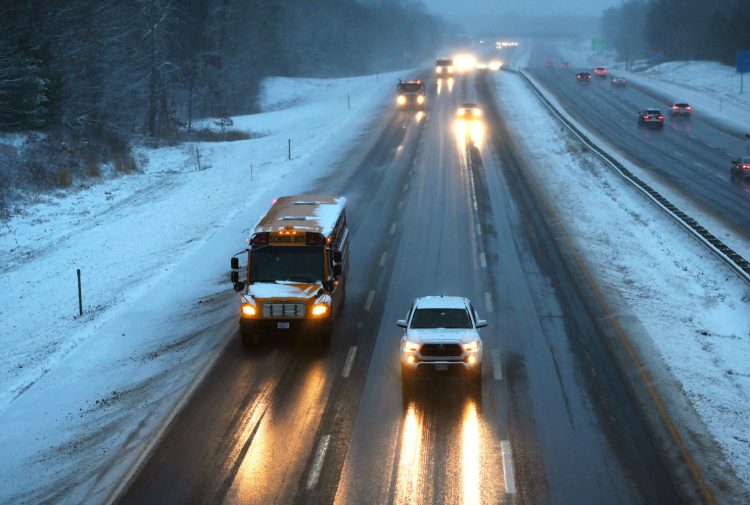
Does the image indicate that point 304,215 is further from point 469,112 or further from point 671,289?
point 469,112

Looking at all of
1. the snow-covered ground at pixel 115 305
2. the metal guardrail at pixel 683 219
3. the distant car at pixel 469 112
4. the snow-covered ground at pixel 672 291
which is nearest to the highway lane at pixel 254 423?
the snow-covered ground at pixel 115 305

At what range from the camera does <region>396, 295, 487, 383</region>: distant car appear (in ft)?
58.2

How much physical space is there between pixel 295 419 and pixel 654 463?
252 inches

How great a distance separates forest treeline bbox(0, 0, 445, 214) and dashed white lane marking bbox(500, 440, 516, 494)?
96.5ft

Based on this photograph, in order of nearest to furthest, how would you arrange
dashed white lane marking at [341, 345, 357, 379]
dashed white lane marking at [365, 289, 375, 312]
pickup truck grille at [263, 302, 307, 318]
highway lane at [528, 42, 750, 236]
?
dashed white lane marking at [341, 345, 357, 379] < pickup truck grille at [263, 302, 307, 318] < dashed white lane marking at [365, 289, 375, 312] < highway lane at [528, 42, 750, 236]

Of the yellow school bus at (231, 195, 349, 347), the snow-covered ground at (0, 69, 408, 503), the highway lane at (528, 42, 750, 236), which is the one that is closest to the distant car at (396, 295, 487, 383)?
the yellow school bus at (231, 195, 349, 347)

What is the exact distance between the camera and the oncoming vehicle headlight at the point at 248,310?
19938mm

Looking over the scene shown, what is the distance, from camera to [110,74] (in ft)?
216

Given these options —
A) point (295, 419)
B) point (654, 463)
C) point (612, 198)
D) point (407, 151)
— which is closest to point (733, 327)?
point (654, 463)

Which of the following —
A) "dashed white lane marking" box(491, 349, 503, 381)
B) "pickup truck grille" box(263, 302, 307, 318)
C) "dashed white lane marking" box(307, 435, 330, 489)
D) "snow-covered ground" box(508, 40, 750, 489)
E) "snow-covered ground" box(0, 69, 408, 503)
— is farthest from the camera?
"pickup truck grille" box(263, 302, 307, 318)

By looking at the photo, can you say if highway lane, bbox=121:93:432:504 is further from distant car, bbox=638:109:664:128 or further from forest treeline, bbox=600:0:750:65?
forest treeline, bbox=600:0:750:65

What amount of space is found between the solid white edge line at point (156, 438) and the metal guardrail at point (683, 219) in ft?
53.1

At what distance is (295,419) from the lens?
16516 millimetres

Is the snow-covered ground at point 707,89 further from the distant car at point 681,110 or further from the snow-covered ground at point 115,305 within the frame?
the snow-covered ground at point 115,305
